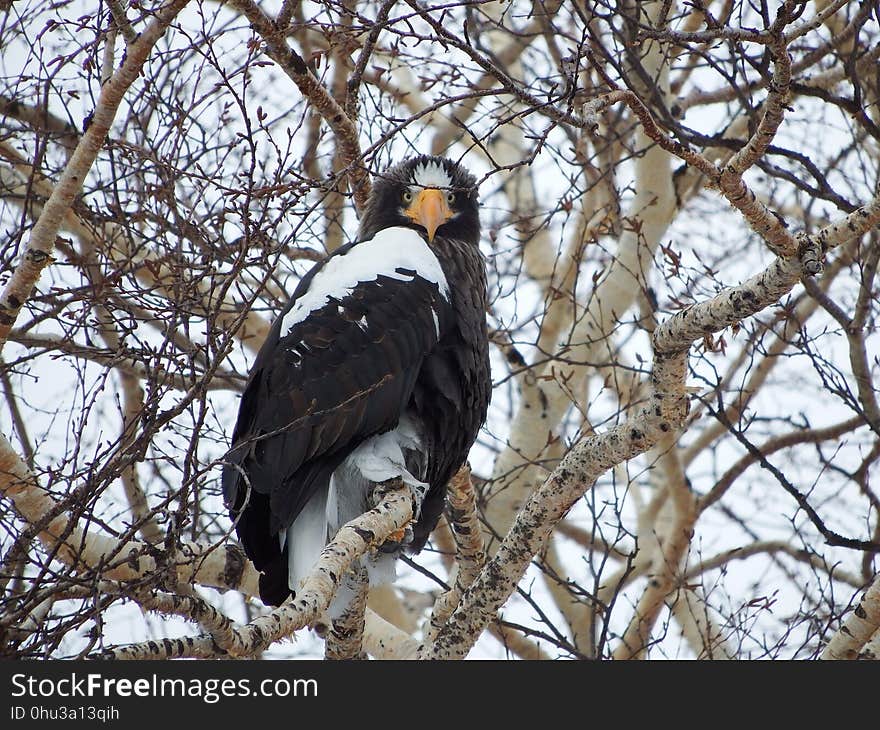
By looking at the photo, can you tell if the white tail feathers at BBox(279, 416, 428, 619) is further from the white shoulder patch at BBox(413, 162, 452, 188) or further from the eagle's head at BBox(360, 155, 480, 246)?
the white shoulder patch at BBox(413, 162, 452, 188)

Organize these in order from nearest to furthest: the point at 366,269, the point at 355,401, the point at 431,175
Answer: the point at 355,401, the point at 366,269, the point at 431,175

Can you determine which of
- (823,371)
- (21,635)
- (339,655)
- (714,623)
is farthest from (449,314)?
(714,623)

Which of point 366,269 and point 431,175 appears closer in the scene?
point 366,269

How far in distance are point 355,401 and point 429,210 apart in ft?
3.64

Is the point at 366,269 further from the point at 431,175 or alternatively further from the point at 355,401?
the point at 431,175

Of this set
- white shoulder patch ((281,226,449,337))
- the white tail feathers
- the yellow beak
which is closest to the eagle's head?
the yellow beak

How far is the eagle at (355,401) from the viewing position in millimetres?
4180

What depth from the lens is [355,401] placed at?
4.13 metres

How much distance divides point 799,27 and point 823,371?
7.83 feet

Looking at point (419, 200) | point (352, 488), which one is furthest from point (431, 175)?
point (352, 488)

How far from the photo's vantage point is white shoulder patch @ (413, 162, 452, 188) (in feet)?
16.8

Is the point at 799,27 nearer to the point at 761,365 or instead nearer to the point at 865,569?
the point at 865,569

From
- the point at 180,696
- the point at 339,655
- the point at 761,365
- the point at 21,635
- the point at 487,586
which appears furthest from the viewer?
the point at 761,365

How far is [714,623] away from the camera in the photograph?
21.9ft
